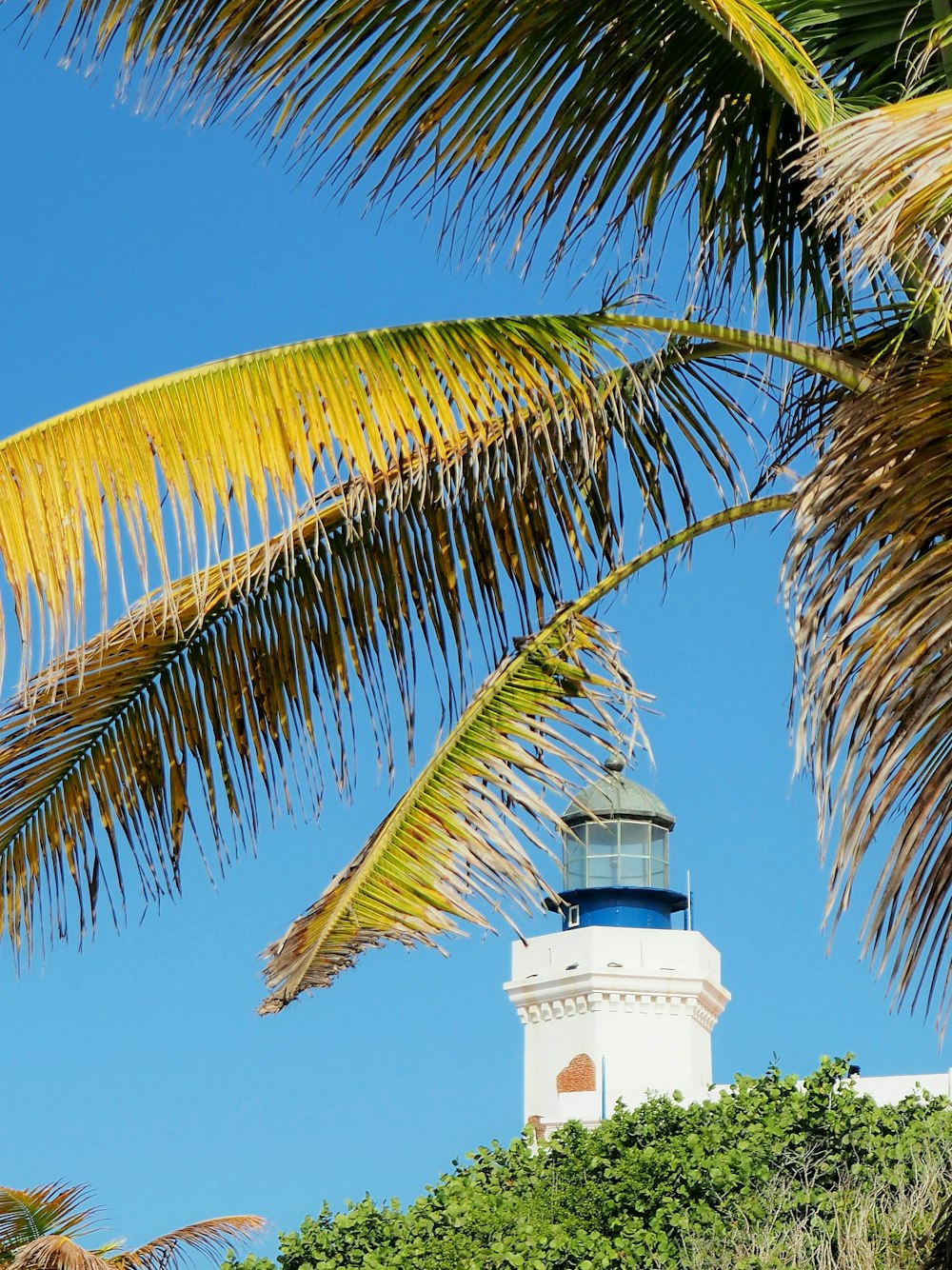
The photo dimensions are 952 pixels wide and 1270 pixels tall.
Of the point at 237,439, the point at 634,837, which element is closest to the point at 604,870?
the point at 634,837

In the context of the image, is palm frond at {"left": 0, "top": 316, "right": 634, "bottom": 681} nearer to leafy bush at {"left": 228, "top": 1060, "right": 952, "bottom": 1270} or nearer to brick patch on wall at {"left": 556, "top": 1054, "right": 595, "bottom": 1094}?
leafy bush at {"left": 228, "top": 1060, "right": 952, "bottom": 1270}

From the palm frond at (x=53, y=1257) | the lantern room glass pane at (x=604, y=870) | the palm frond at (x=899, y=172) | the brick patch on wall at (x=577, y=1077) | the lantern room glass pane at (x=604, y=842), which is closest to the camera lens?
the palm frond at (x=899, y=172)

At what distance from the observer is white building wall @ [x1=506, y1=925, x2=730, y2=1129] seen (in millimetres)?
28047

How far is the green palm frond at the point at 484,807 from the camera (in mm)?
4707

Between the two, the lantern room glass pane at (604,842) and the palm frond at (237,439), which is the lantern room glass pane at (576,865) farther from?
the palm frond at (237,439)

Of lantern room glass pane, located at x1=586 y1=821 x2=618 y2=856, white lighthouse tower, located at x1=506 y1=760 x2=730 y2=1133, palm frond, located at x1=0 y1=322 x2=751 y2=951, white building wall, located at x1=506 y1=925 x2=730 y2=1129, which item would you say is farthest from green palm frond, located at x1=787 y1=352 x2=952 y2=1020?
lantern room glass pane, located at x1=586 y1=821 x2=618 y2=856

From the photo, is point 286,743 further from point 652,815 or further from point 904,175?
point 652,815

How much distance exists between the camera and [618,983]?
94.3ft

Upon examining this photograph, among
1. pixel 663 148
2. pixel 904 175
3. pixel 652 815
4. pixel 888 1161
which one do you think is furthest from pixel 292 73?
pixel 652 815

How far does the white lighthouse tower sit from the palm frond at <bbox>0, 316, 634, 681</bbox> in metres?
23.4

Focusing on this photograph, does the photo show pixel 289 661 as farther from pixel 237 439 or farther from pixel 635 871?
pixel 635 871

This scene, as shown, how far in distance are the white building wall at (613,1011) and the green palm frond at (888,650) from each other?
24.6m

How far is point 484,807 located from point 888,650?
1.78m

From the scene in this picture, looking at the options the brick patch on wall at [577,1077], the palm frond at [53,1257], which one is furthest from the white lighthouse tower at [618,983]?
the palm frond at [53,1257]
